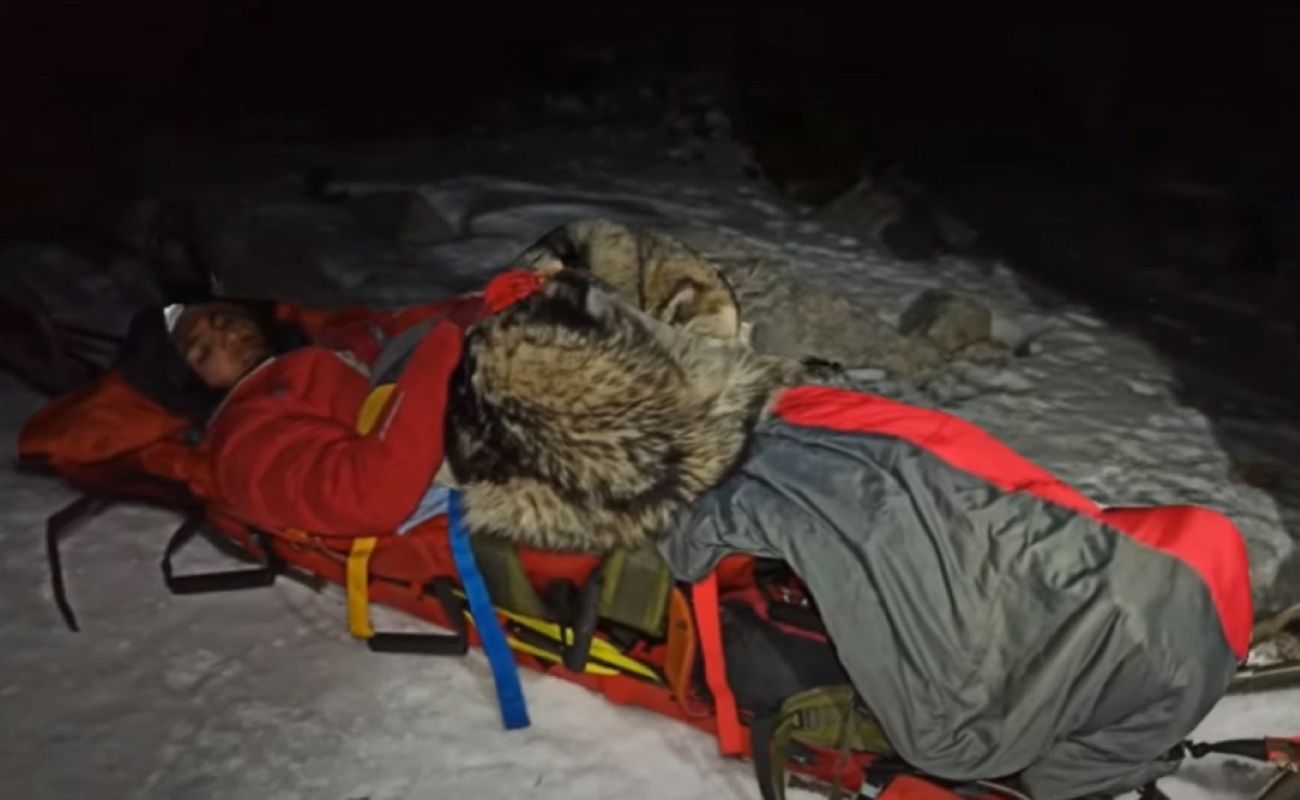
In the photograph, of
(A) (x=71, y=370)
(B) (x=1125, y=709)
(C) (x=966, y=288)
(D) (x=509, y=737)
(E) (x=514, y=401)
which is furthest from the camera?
(C) (x=966, y=288)

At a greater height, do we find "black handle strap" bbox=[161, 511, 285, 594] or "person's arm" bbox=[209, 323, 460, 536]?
"person's arm" bbox=[209, 323, 460, 536]

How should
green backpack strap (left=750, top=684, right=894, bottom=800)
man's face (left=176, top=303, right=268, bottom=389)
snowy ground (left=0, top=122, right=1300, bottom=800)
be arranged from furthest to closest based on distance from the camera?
man's face (left=176, top=303, right=268, bottom=389) < snowy ground (left=0, top=122, right=1300, bottom=800) < green backpack strap (left=750, top=684, right=894, bottom=800)

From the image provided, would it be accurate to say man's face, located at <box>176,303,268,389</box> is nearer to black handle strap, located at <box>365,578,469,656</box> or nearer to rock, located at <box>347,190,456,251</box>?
black handle strap, located at <box>365,578,469,656</box>

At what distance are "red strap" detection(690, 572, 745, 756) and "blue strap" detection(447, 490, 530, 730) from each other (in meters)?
0.31

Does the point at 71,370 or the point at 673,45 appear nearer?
the point at 71,370

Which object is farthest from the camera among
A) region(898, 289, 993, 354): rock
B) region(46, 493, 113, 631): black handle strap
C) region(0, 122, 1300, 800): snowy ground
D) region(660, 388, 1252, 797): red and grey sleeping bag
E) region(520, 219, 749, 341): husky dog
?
region(898, 289, 993, 354): rock

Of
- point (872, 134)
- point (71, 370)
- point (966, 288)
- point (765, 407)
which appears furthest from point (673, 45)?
point (765, 407)

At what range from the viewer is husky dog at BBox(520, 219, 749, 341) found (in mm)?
2053

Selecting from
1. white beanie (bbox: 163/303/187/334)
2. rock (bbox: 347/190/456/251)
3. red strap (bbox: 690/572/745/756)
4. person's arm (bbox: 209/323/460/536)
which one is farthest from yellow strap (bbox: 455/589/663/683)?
rock (bbox: 347/190/456/251)

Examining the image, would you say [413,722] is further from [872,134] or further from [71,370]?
[872,134]

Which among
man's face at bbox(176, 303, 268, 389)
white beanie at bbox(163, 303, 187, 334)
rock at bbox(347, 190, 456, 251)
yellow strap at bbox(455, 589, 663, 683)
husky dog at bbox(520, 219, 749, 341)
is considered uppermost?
husky dog at bbox(520, 219, 749, 341)

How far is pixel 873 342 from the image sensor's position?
3.58 metres

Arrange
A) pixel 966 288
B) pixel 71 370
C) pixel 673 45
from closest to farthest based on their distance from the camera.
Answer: pixel 71 370 < pixel 966 288 < pixel 673 45

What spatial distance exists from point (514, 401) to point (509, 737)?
0.52 metres
